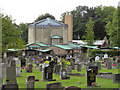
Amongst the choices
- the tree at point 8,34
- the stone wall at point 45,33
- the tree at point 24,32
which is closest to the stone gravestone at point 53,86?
the tree at point 8,34

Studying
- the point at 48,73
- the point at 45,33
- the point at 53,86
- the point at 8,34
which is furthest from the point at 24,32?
the point at 53,86

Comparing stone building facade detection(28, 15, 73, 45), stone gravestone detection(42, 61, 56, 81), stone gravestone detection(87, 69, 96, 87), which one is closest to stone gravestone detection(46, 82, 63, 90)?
stone gravestone detection(87, 69, 96, 87)

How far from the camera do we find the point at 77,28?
84.9 metres

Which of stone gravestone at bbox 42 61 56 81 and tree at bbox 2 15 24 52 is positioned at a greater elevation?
tree at bbox 2 15 24 52

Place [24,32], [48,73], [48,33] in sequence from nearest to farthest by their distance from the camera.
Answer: [48,73] → [48,33] → [24,32]

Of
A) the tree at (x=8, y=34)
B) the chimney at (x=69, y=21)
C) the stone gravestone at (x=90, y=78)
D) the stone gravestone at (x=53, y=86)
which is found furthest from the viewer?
the chimney at (x=69, y=21)

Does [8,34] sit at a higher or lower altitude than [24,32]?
lower

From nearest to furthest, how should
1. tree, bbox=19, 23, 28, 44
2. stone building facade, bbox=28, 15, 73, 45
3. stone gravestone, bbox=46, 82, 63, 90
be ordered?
stone gravestone, bbox=46, 82, 63, 90 < stone building facade, bbox=28, 15, 73, 45 < tree, bbox=19, 23, 28, 44

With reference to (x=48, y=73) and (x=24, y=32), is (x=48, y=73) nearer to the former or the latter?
(x=48, y=73)

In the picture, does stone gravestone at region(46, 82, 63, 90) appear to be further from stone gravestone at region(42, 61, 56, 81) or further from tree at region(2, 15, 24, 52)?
tree at region(2, 15, 24, 52)

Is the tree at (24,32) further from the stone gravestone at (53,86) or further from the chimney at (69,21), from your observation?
the stone gravestone at (53,86)

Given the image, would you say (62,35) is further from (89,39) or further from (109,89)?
(109,89)

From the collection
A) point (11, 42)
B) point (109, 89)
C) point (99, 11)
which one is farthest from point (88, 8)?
point (109, 89)

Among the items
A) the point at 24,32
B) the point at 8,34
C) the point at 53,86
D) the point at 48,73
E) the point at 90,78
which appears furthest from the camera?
the point at 24,32
